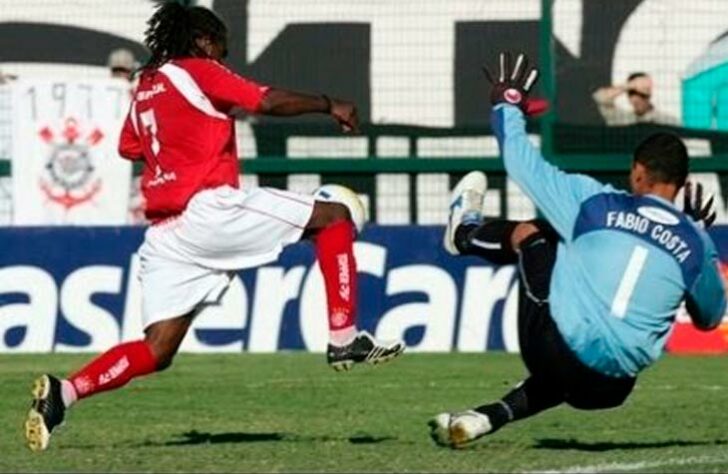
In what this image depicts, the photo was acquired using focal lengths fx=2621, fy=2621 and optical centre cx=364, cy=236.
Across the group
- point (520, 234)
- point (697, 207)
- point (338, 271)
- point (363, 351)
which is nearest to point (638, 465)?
point (520, 234)

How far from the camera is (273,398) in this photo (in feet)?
49.8

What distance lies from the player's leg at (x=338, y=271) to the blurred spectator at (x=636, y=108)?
409 inches

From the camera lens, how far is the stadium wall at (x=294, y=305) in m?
19.7

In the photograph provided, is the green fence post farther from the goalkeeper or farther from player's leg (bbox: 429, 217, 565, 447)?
the goalkeeper

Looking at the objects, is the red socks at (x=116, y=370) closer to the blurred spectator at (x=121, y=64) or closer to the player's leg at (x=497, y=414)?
the player's leg at (x=497, y=414)

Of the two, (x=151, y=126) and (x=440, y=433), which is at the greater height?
(x=151, y=126)

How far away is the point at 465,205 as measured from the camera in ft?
38.7

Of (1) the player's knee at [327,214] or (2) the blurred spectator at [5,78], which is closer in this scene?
(1) the player's knee at [327,214]

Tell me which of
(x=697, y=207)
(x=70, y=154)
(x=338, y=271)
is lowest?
(x=70, y=154)

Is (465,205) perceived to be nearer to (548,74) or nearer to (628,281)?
(628,281)

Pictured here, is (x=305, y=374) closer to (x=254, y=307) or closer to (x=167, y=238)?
(x=254, y=307)

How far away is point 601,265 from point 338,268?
Answer: 1671 millimetres

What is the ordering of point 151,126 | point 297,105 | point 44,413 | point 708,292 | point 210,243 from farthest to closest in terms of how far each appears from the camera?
point 151,126
point 210,243
point 297,105
point 44,413
point 708,292

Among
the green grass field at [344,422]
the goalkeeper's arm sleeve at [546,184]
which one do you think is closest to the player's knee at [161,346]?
the green grass field at [344,422]
